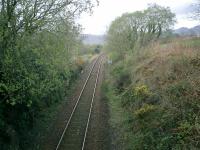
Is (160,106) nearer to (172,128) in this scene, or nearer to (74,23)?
(172,128)

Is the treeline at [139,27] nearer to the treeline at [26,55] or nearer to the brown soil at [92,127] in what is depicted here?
the brown soil at [92,127]

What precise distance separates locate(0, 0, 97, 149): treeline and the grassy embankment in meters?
5.69

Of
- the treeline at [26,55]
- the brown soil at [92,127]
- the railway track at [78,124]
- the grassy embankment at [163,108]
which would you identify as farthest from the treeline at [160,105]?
the treeline at [26,55]

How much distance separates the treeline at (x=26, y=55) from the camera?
1623 cm

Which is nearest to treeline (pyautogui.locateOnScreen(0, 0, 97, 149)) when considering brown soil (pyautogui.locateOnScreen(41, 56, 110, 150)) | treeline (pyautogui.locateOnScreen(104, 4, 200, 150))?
brown soil (pyautogui.locateOnScreen(41, 56, 110, 150))

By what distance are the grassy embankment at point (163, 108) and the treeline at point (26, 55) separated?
5689mm

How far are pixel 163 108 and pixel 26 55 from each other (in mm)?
8093

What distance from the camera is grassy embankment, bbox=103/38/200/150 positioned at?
1544cm

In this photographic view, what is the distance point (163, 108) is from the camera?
18.3 meters

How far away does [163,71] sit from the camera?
22797 millimetres

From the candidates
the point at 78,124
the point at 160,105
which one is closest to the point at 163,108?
the point at 160,105

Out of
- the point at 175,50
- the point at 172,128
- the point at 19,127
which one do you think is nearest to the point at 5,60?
the point at 19,127

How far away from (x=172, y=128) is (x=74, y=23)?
9662 millimetres

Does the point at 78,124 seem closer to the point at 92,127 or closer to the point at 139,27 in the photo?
the point at 92,127
